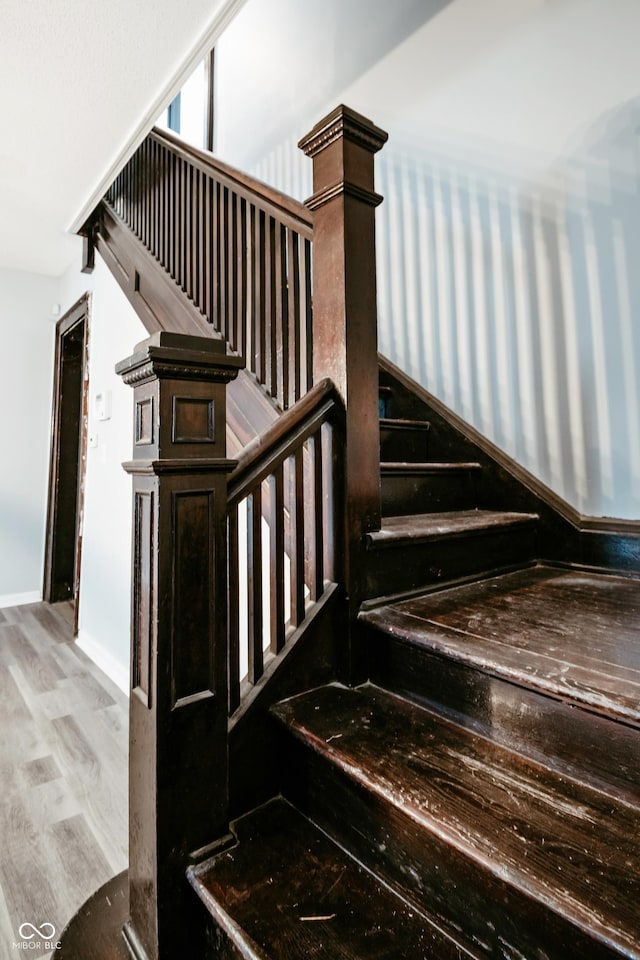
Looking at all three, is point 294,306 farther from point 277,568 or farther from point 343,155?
point 277,568

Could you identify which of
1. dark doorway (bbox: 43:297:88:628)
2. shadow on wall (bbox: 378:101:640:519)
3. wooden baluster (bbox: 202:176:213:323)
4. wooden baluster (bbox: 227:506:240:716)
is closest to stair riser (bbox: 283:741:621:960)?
wooden baluster (bbox: 227:506:240:716)

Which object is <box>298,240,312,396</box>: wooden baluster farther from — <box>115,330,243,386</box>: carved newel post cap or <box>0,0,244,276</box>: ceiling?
<box>0,0,244,276</box>: ceiling

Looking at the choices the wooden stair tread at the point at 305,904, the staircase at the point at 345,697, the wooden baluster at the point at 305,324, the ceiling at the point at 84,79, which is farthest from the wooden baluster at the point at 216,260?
the wooden stair tread at the point at 305,904

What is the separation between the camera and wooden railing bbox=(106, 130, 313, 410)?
1480mm

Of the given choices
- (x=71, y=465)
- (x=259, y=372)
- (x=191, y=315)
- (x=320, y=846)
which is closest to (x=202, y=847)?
(x=320, y=846)

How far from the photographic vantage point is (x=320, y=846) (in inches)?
35.2

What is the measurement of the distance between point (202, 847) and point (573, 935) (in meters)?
0.62

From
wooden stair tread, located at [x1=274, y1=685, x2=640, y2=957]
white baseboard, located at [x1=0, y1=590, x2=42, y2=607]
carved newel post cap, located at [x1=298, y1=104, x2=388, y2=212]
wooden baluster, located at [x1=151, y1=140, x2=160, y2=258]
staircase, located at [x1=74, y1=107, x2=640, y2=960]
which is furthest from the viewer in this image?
white baseboard, located at [x1=0, y1=590, x2=42, y2=607]

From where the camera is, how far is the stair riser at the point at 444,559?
48.8 inches

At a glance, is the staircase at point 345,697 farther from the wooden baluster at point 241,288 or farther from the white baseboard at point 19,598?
the white baseboard at point 19,598

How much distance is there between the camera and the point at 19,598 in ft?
12.2

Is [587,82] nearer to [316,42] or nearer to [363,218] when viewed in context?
[363,218]

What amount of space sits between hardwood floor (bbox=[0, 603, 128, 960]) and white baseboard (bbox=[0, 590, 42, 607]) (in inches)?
40.0

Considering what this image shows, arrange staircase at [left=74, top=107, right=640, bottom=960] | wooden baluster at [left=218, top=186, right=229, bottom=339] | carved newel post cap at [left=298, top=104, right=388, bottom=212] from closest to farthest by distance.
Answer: staircase at [left=74, top=107, right=640, bottom=960] → carved newel post cap at [left=298, top=104, right=388, bottom=212] → wooden baluster at [left=218, top=186, right=229, bottom=339]
